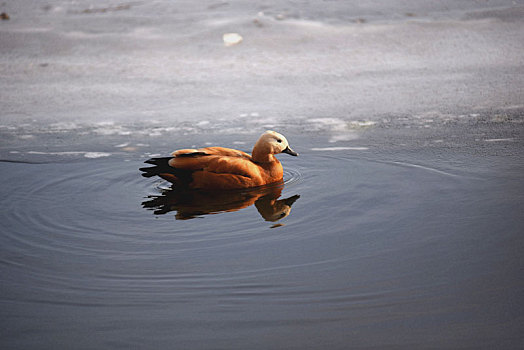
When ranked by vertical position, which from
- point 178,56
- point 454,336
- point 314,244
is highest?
point 178,56

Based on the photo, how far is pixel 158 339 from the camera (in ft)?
9.47

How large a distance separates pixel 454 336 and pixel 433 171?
2.52 meters

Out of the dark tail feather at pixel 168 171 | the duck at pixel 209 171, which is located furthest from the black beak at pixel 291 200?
the dark tail feather at pixel 168 171

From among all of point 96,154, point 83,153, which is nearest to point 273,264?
point 96,154

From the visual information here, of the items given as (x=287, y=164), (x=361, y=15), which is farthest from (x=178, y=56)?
(x=287, y=164)

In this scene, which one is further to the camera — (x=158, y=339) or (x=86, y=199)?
(x=86, y=199)

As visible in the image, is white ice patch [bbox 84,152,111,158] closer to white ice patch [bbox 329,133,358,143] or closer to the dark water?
the dark water

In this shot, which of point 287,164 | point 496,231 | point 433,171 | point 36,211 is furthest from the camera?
point 287,164

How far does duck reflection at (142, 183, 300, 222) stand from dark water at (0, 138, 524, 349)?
24 mm

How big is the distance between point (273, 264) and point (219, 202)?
1.27 m

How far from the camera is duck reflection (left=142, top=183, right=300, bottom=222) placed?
4.52 m

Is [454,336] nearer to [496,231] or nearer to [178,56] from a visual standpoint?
[496,231]

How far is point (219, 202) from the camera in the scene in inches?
187

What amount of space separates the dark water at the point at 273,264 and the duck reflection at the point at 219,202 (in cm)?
2
